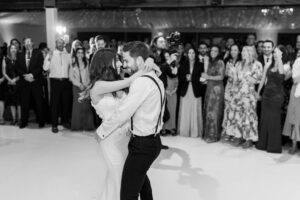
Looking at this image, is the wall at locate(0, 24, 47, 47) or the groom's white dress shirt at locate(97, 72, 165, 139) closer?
the groom's white dress shirt at locate(97, 72, 165, 139)

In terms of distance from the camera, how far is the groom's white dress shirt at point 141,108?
183 centimetres

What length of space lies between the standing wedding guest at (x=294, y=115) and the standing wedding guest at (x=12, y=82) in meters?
4.19

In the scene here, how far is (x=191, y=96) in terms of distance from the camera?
4.93 metres

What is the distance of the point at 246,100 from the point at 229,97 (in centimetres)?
27

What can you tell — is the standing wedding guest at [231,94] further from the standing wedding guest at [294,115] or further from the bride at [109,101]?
the bride at [109,101]

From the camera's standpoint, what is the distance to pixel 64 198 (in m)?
2.89

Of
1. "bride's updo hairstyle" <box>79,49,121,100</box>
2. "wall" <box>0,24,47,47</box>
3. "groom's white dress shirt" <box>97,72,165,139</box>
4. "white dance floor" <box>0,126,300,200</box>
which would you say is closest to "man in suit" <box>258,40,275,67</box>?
"white dance floor" <box>0,126,300,200</box>

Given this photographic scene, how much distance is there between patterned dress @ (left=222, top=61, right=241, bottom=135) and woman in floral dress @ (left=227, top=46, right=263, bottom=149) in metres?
0.03

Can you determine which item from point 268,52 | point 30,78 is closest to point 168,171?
point 268,52

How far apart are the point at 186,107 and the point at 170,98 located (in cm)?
28

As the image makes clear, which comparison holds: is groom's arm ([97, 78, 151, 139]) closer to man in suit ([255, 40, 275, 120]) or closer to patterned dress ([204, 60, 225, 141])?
man in suit ([255, 40, 275, 120])

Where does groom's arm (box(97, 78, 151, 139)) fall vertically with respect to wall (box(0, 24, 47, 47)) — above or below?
below

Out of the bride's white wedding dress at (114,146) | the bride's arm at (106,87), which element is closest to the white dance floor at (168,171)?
the bride's white wedding dress at (114,146)

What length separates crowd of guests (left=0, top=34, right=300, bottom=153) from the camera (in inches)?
170
